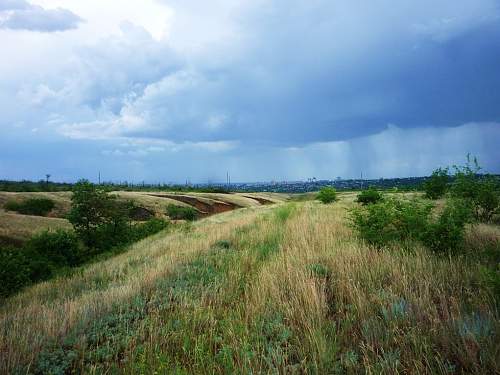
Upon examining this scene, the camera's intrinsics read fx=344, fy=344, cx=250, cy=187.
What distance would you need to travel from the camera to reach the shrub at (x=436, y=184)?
3022 cm

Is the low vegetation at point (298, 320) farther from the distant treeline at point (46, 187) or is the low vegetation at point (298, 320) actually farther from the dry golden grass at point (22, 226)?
the distant treeline at point (46, 187)

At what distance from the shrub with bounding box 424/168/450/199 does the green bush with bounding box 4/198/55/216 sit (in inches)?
1619

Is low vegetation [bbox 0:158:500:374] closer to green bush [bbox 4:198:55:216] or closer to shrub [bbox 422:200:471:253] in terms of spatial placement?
shrub [bbox 422:200:471:253]

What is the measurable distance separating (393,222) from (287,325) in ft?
20.2

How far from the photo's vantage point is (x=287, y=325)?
466 centimetres

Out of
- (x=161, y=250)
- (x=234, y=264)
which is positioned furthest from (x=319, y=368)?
(x=161, y=250)

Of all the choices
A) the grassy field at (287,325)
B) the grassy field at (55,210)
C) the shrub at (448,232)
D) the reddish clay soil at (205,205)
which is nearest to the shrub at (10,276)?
the grassy field at (287,325)

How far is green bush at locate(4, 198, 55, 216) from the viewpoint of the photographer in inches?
1518

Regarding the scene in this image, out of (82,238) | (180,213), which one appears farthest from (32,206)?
(82,238)

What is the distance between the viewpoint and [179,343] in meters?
4.52

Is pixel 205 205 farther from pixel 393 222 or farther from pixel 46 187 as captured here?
pixel 393 222

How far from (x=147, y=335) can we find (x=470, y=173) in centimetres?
1748

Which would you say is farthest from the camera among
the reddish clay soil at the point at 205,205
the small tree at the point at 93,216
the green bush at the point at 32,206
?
the reddish clay soil at the point at 205,205

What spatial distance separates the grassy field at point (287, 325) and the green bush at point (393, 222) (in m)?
1.51
